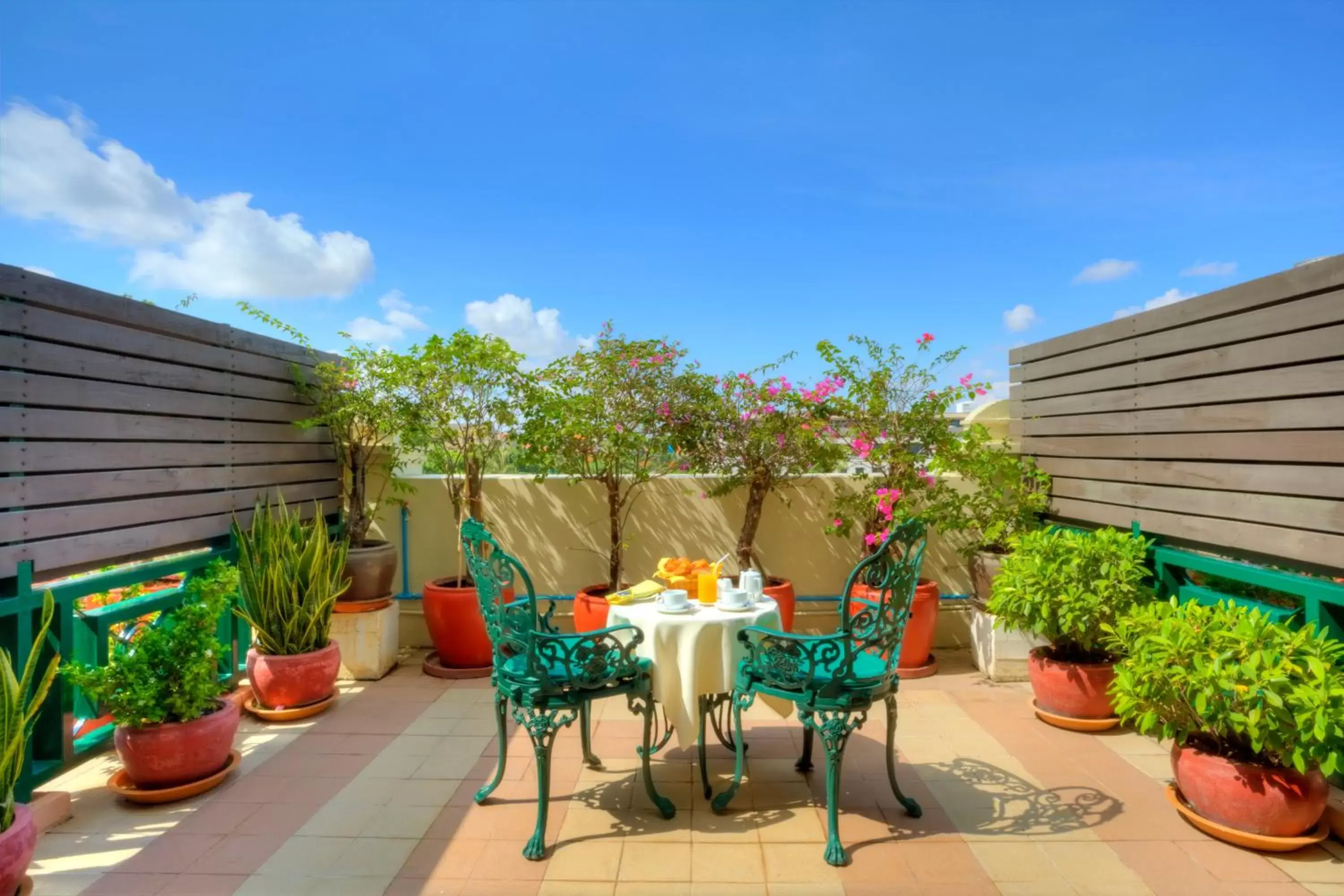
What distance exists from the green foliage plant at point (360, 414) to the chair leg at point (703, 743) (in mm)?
3134

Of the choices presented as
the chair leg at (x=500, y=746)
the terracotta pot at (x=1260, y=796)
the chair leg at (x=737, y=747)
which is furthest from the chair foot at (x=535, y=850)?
the terracotta pot at (x=1260, y=796)

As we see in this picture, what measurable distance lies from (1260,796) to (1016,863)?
936 millimetres

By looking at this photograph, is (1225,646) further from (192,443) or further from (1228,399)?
(192,443)

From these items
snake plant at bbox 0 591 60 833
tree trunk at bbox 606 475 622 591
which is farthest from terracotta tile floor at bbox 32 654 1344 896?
tree trunk at bbox 606 475 622 591

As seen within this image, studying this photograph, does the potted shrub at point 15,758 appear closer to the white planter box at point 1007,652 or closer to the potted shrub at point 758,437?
the potted shrub at point 758,437

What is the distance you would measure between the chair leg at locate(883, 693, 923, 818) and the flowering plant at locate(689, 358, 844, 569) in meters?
2.40

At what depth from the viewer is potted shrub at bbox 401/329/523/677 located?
4.86 metres

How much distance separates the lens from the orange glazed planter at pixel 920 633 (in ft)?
15.7

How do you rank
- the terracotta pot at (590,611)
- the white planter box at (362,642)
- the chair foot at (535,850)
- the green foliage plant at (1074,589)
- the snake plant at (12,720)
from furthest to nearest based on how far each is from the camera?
the white planter box at (362,642) → the terracotta pot at (590,611) → the green foliage plant at (1074,589) → the chair foot at (535,850) → the snake plant at (12,720)

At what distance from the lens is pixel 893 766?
9.45 ft

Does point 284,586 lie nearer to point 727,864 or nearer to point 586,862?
point 586,862

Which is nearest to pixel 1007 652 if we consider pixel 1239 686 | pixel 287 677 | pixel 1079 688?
pixel 1079 688

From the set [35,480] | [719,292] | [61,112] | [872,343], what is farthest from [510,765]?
[719,292]

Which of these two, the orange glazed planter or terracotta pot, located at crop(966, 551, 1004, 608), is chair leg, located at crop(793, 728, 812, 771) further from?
terracotta pot, located at crop(966, 551, 1004, 608)
